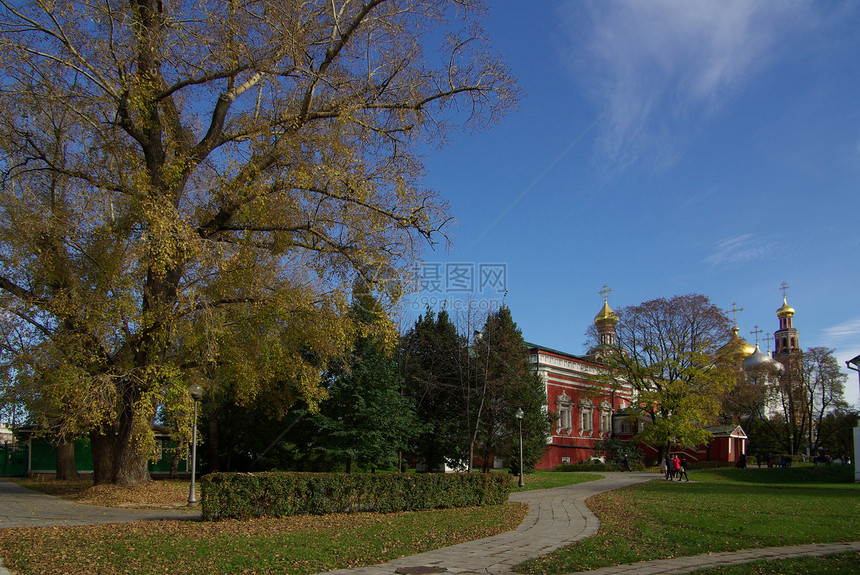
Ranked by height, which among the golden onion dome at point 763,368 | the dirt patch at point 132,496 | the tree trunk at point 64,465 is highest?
the golden onion dome at point 763,368

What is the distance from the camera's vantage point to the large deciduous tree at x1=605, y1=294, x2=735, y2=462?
3872cm

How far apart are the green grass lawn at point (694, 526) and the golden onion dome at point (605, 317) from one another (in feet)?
125

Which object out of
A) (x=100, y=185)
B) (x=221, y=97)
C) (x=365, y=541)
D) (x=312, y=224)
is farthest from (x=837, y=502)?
(x=100, y=185)

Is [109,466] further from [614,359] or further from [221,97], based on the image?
[614,359]

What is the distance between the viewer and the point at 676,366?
4038 cm

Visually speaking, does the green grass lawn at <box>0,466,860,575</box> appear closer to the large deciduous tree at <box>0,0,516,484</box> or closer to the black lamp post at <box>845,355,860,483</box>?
the large deciduous tree at <box>0,0,516,484</box>

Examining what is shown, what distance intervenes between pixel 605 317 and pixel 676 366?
59.5ft

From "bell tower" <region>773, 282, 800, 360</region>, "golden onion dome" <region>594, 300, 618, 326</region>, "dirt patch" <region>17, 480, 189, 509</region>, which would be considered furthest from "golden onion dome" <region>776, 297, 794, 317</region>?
"dirt patch" <region>17, 480, 189, 509</region>

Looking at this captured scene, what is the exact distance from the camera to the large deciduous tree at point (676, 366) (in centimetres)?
3872

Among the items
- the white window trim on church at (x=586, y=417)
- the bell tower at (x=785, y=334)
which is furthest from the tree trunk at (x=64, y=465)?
the bell tower at (x=785, y=334)

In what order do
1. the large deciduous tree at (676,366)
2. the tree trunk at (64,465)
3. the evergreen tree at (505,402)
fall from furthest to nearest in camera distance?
the large deciduous tree at (676,366), the evergreen tree at (505,402), the tree trunk at (64,465)

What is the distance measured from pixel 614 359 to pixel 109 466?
3283 centimetres

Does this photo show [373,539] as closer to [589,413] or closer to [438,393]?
[438,393]

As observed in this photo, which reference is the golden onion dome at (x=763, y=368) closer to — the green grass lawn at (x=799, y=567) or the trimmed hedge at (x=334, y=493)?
the trimmed hedge at (x=334, y=493)
